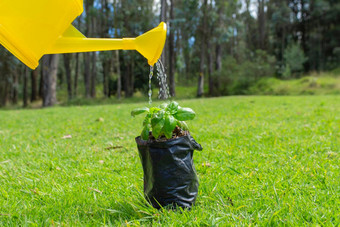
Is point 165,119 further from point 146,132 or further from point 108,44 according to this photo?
point 108,44

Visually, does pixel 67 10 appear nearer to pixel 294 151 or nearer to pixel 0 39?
pixel 0 39

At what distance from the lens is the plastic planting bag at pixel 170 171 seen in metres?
1.48

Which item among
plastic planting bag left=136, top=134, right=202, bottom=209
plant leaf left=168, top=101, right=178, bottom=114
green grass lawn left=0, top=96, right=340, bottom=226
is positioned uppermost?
plant leaf left=168, top=101, right=178, bottom=114

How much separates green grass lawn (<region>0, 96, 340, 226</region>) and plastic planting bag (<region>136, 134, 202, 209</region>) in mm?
78

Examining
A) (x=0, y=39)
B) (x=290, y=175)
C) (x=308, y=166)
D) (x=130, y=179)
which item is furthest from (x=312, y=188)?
(x=0, y=39)

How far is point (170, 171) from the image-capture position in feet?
4.88

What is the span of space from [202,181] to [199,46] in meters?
21.7

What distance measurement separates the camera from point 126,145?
3152 millimetres

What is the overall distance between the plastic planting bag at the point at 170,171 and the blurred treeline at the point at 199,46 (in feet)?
36.9

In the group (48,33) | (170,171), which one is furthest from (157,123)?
(48,33)

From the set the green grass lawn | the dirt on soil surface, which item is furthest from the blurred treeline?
the dirt on soil surface

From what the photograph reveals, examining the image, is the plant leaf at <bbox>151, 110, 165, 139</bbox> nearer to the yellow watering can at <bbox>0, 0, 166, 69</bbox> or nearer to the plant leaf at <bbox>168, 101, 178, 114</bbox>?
the plant leaf at <bbox>168, 101, 178, 114</bbox>

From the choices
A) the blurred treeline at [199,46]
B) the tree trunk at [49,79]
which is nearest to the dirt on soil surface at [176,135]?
the blurred treeline at [199,46]

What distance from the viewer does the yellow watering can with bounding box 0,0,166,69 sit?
50.2 inches
